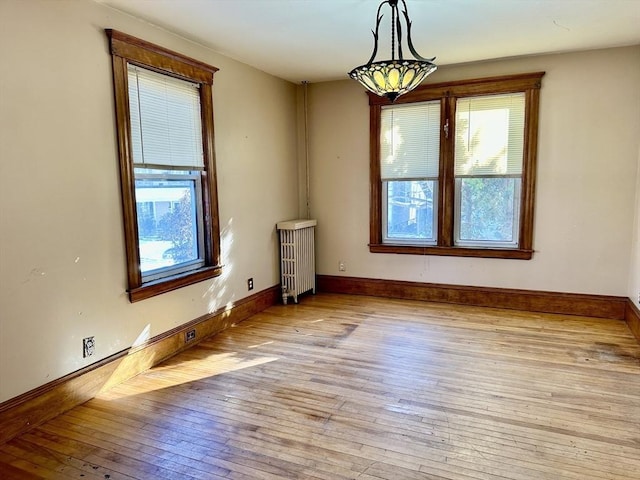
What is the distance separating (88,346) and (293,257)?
8.44 ft

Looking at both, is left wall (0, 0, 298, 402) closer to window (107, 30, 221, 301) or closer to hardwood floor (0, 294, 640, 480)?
window (107, 30, 221, 301)

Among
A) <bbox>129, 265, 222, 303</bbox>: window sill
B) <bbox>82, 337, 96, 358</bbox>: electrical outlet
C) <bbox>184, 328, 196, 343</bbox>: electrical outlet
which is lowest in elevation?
<bbox>184, 328, 196, 343</bbox>: electrical outlet

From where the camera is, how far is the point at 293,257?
5.05 m

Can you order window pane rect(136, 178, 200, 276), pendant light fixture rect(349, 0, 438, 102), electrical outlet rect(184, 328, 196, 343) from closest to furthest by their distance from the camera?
pendant light fixture rect(349, 0, 438, 102) < window pane rect(136, 178, 200, 276) < electrical outlet rect(184, 328, 196, 343)

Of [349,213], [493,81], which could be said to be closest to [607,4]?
[493,81]

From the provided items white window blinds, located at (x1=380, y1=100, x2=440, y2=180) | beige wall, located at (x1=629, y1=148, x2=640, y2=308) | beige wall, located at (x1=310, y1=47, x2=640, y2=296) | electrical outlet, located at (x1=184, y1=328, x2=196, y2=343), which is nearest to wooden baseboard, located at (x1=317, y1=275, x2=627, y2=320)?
beige wall, located at (x1=310, y1=47, x2=640, y2=296)

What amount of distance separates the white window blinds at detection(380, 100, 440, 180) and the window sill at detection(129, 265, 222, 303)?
2.41 metres

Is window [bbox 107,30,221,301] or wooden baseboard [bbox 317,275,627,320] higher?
window [bbox 107,30,221,301]

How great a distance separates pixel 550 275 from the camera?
4.57m

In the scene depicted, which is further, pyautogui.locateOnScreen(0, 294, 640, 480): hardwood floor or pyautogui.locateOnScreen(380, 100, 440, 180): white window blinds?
pyautogui.locateOnScreen(380, 100, 440, 180): white window blinds

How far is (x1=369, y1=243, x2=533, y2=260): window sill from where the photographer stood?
4637 mm

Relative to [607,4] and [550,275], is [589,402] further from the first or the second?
[607,4]

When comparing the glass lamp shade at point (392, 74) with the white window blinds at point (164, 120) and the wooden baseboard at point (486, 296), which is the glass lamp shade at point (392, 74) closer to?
the white window blinds at point (164, 120)

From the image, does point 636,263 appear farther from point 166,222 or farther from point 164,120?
point 164,120
